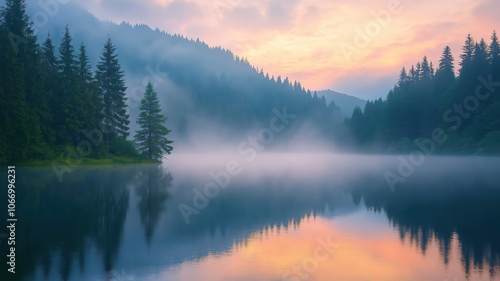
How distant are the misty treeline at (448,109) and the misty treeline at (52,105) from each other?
3032 inches

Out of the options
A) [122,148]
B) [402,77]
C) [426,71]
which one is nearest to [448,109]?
[426,71]

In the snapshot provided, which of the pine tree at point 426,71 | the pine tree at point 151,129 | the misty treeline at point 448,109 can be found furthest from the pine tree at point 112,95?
the pine tree at point 426,71

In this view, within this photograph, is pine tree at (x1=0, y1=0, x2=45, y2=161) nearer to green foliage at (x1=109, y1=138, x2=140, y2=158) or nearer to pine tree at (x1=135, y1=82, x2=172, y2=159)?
green foliage at (x1=109, y1=138, x2=140, y2=158)

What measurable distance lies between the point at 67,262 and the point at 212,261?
483cm

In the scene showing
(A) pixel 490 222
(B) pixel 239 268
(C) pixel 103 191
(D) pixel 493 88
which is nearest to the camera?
(B) pixel 239 268

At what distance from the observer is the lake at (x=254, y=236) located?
11789 mm

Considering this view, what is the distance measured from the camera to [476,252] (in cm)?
1401

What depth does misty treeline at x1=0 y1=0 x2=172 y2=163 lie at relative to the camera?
172 feet

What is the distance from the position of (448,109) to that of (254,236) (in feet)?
349

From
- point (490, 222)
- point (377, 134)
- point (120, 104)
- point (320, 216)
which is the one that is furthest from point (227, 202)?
point (377, 134)

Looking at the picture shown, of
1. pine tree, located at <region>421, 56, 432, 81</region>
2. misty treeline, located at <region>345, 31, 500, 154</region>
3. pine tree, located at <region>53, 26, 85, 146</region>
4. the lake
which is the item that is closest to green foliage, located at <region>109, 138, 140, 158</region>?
pine tree, located at <region>53, 26, 85, 146</region>

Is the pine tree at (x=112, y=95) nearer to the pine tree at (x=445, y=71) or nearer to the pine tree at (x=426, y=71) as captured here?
the pine tree at (x=445, y=71)

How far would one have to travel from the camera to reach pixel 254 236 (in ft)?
54.1

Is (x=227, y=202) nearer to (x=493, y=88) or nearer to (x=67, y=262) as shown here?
(x=67, y=262)
